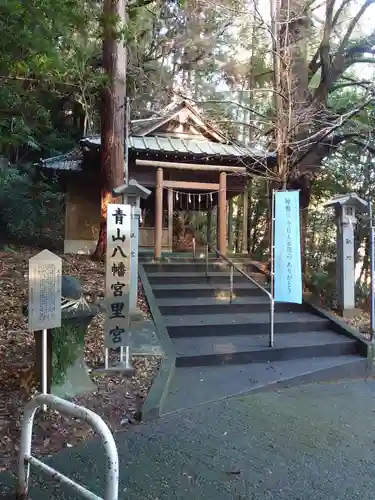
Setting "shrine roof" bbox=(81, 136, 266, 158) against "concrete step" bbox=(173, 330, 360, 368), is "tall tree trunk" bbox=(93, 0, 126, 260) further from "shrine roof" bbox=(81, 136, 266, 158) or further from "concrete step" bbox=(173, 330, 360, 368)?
"concrete step" bbox=(173, 330, 360, 368)

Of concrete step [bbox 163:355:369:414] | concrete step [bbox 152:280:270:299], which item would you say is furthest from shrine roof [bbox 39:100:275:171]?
concrete step [bbox 163:355:369:414]

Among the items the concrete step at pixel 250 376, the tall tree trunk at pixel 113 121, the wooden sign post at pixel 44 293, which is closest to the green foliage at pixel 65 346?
the wooden sign post at pixel 44 293

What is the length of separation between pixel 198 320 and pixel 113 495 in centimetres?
523

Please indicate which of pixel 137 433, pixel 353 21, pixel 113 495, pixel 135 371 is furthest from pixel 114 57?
pixel 113 495

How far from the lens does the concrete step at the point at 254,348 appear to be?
6035mm

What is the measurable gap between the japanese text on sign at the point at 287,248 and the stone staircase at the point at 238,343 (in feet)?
2.58

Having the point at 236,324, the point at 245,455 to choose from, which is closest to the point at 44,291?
the point at 245,455

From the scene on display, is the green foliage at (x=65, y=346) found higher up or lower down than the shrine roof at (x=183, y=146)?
lower down

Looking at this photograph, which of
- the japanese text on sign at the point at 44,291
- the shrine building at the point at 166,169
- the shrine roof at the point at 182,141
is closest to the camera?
the japanese text on sign at the point at 44,291

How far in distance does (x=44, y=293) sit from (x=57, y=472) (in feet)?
5.16

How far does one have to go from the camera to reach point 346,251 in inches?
317

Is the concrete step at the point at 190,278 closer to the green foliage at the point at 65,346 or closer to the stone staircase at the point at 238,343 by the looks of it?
the stone staircase at the point at 238,343

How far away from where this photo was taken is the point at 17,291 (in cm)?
779

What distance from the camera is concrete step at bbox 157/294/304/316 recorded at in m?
7.78
